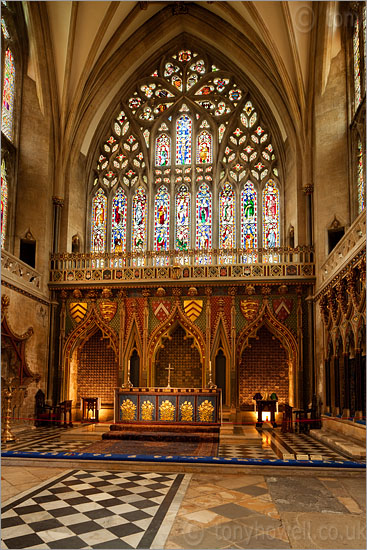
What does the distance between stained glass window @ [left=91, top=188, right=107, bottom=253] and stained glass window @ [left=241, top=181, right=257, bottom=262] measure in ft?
18.4

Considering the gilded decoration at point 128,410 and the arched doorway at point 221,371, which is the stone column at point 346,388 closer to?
the arched doorway at point 221,371

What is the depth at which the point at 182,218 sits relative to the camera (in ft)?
67.9

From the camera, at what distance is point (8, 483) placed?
780cm

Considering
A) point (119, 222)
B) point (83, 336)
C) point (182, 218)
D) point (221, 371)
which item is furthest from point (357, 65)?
point (83, 336)

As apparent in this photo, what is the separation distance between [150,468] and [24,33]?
1553 cm

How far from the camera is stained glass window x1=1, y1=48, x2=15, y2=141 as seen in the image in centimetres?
1733

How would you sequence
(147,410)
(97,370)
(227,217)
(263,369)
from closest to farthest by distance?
1. (147,410)
2. (263,369)
3. (97,370)
4. (227,217)

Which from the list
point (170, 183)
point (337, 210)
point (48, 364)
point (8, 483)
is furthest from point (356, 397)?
point (170, 183)

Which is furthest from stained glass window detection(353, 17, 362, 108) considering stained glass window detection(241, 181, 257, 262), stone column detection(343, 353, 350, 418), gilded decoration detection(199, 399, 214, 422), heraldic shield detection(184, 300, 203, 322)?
gilded decoration detection(199, 399, 214, 422)

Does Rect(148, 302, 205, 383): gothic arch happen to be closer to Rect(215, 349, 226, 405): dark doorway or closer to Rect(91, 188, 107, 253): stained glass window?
Rect(215, 349, 226, 405): dark doorway

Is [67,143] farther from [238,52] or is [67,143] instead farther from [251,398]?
[251,398]

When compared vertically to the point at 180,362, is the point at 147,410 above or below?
below

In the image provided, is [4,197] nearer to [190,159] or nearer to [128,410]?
[190,159]

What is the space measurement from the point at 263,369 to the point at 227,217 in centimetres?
604
